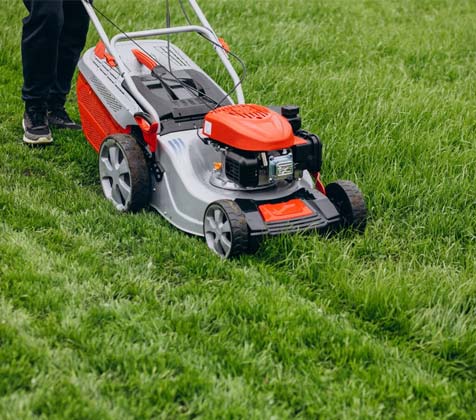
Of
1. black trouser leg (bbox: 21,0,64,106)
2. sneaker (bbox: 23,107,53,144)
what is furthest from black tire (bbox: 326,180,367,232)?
sneaker (bbox: 23,107,53,144)

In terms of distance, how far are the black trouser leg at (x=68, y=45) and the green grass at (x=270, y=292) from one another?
0.28 m

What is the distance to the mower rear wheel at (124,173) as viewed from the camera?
4048mm

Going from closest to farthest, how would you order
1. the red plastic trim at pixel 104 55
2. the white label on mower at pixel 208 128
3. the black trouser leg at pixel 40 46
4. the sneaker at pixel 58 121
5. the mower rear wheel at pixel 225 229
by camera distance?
1. the mower rear wheel at pixel 225 229
2. the white label on mower at pixel 208 128
3. the black trouser leg at pixel 40 46
4. the red plastic trim at pixel 104 55
5. the sneaker at pixel 58 121

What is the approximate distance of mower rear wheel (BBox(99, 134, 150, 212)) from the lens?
13.3 feet

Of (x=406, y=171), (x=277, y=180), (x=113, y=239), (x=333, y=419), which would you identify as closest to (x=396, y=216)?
(x=406, y=171)

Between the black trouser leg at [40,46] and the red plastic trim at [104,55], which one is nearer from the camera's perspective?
the black trouser leg at [40,46]

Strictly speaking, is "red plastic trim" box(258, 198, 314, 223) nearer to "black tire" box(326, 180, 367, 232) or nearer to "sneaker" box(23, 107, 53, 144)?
"black tire" box(326, 180, 367, 232)

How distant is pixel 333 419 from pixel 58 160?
8.52ft

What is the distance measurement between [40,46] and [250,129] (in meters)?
1.49

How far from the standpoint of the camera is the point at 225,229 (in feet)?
12.0

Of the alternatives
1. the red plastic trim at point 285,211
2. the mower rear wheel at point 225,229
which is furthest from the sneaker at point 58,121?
the red plastic trim at point 285,211

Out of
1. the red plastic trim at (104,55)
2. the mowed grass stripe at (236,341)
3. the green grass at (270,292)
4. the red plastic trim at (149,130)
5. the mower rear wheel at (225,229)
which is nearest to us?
the green grass at (270,292)

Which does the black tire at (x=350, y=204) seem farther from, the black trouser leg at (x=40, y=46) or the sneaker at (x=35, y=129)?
→ the sneaker at (x=35, y=129)

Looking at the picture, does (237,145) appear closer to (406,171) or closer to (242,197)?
(242,197)
